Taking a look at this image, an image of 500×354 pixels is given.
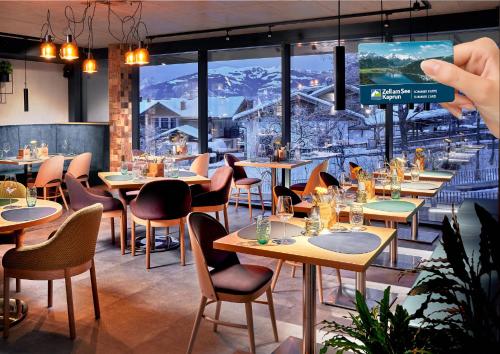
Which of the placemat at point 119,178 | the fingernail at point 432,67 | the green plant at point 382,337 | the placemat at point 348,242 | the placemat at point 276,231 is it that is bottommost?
the green plant at point 382,337

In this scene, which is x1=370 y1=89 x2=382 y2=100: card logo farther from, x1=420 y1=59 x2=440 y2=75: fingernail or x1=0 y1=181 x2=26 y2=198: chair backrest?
x1=0 y1=181 x2=26 y2=198: chair backrest

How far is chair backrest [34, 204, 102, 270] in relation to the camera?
3.49 m

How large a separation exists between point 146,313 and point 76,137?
727 centimetres

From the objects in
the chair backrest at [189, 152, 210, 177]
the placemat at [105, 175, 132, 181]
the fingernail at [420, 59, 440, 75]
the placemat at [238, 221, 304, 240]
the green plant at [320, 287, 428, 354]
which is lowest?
the green plant at [320, 287, 428, 354]

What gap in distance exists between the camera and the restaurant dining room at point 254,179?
172cm

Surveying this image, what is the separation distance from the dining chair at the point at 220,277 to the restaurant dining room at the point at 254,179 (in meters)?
0.02

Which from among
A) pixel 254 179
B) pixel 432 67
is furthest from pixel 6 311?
pixel 254 179

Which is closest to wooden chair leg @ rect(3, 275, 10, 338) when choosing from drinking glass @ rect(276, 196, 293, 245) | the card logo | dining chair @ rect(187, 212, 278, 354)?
dining chair @ rect(187, 212, 278, 354)

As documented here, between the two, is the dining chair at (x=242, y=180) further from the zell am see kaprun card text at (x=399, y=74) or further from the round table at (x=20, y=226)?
the zell am see kaprun card text at (x=399, y=74)

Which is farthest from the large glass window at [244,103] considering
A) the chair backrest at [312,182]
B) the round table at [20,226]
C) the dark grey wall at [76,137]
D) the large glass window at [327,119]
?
the round table at [20,226]

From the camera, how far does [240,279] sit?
326 cm

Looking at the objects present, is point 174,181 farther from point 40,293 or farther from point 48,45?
point 48,45

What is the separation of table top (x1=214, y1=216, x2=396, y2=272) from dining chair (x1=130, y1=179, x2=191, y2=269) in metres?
2.09

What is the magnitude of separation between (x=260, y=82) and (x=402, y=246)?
12.5 ft
